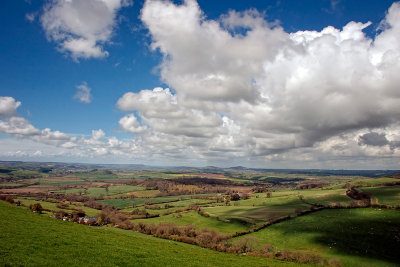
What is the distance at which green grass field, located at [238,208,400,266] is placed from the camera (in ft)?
144

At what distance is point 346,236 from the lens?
5262 centimetres

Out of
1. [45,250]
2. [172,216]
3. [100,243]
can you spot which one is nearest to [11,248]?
[45,250]

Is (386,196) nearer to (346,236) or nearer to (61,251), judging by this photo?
(346,236)

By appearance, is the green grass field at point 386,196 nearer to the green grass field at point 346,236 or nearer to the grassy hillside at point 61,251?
the green grass field at point 346,236

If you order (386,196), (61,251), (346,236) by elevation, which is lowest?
(346,236)

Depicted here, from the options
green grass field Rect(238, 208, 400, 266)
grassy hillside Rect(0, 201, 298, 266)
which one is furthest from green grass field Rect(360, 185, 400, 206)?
grassy hillside Rect(0, 201, 298, 266)

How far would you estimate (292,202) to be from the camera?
324 feet

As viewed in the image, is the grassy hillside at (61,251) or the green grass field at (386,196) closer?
the grassy hillside at (61,251)

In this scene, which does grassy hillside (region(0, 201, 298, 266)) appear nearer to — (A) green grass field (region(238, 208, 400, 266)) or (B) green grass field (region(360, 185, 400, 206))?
(A) green grass field (region(238, 208, 400, 266))

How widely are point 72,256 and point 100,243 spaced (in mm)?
6135

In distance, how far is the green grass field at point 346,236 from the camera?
A: 1729 inches

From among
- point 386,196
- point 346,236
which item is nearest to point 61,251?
point 346,236

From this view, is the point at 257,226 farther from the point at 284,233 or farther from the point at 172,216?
the point at 172,216

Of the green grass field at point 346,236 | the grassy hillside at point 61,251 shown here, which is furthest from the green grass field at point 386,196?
the grassy hillside at point 61,251
